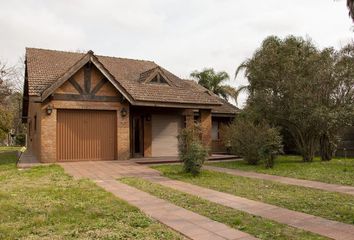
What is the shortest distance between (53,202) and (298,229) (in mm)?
5073

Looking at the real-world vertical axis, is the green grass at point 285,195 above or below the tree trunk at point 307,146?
below

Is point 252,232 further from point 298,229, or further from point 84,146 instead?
point 84,146

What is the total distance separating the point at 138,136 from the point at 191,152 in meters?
8.52

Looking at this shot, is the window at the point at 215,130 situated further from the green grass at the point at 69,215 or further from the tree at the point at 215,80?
the green grass at the point at 69,215

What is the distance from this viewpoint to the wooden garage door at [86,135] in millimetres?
18016

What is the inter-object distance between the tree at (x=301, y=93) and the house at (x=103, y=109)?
148 inches

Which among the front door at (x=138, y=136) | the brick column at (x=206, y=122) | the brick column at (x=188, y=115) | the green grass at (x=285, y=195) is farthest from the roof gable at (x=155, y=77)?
the green grass at (x=285, y=195)

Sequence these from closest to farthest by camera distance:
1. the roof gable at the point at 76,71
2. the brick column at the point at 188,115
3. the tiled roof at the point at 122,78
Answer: the roof gable at the point at 76,71
the tiled roof at the point at 122,78
the brick column at the point at 188,115

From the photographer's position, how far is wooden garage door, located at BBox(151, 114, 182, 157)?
2143 cm

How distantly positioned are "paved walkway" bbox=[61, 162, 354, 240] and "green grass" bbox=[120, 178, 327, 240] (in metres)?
0.25

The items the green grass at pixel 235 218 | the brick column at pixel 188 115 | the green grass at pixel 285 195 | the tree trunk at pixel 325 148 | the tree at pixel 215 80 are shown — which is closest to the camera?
the green grass at pixel 235 218

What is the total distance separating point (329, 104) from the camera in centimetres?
1748

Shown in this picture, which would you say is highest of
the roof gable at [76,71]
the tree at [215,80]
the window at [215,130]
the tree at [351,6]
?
the tree at [215,80]

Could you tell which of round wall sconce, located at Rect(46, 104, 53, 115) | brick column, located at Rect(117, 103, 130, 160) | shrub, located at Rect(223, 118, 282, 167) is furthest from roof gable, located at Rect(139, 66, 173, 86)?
round wall sconce, located at Rect(46, 104, 53, 115)
